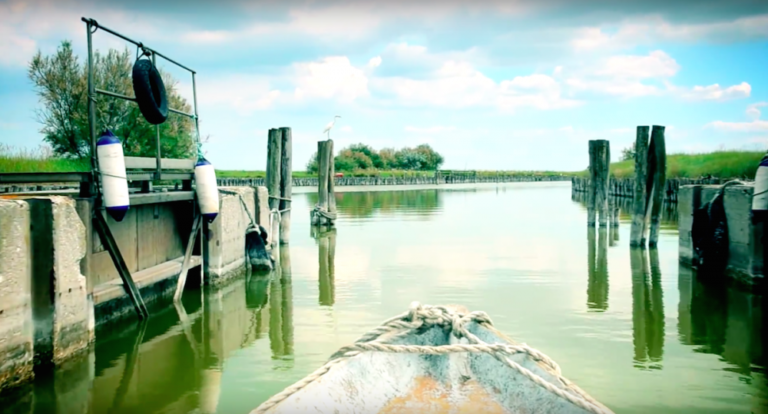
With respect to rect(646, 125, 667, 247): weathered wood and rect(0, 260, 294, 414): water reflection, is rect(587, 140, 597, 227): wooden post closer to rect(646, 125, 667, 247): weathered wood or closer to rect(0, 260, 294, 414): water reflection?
rect(646, 125, 667, 247): weathered wood

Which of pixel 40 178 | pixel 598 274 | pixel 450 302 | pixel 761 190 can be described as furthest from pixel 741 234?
pixel 40 178

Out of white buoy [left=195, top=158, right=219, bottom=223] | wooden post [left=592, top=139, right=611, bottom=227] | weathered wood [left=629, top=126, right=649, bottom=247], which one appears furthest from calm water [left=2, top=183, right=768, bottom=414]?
wooden post [left=592, top=139, right=611, bottom=227]

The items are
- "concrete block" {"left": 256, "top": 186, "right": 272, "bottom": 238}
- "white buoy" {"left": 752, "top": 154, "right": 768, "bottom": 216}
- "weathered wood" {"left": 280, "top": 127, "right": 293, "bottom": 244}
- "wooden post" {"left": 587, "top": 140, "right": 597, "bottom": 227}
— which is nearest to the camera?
"white buoy" {"left": 752, "top": 154, "right": 768, "bottom": 216}

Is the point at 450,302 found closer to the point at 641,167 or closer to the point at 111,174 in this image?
the point at 111,174

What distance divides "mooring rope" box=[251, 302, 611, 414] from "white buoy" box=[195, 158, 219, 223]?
591 centimetres

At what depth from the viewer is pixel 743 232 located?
10.5 meters

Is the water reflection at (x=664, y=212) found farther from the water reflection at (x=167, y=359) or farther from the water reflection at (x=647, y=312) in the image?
the water reflection at (x=167, y=359)

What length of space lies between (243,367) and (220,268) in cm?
419

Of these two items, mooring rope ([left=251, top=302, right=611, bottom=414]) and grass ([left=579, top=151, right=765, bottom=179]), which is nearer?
mooring rope ([left=251, top=302, right=611, bottom=414])

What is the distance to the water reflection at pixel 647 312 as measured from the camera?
24.0ft

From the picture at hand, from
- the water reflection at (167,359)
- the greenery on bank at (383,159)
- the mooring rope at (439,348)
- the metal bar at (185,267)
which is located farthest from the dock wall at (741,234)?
the greenery on bank at (383,159)

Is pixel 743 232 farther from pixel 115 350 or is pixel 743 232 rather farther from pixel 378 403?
pixel 115 350

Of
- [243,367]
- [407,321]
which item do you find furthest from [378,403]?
[243,367]

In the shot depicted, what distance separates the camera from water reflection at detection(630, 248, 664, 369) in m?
7.31
